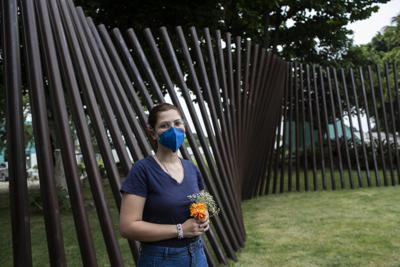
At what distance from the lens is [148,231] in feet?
6.48

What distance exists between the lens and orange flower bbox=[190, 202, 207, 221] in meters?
1.99

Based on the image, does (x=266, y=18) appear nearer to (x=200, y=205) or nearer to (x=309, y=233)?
(x=309, y=233)

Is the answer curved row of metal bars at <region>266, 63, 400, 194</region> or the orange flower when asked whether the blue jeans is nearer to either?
the orange flower

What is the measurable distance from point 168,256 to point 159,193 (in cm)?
29

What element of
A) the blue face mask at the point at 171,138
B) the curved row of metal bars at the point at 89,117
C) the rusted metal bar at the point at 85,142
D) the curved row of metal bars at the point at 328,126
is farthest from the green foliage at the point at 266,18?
the blue face mask at the point at 171,138

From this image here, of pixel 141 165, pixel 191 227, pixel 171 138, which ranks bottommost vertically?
pixel 191 227

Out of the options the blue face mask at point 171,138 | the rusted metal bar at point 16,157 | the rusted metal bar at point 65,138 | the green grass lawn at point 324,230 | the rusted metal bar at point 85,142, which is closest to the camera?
the blue face mask at point 171,138

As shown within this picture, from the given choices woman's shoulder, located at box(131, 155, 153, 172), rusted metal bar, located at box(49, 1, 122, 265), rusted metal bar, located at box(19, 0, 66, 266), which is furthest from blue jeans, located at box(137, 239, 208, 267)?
rusted metal bar, located at box(49, 1, 122, 265)

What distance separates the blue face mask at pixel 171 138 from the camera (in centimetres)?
212

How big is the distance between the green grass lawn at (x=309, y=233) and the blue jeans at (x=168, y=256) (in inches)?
91.3

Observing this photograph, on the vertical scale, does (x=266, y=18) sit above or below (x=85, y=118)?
above

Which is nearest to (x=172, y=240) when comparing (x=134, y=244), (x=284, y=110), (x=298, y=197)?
(x=134, y=244)

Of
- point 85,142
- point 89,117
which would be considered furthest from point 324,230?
point 85,142

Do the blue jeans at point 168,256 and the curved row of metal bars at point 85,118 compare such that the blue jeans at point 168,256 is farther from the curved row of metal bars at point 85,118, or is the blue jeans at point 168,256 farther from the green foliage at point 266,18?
the green foliage at point 266,18
